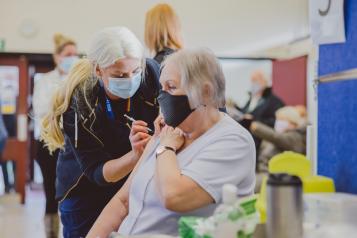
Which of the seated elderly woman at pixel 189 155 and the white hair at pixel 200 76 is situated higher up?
the white hair at pixel 200 76

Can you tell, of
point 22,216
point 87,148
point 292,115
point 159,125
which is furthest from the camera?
point 22,216

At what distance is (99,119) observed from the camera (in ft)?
7.44

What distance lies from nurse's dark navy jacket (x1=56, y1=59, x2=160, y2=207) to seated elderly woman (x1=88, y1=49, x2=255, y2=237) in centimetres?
44

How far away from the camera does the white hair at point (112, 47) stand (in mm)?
2145

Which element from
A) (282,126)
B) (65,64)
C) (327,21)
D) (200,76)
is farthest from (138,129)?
(282,126)

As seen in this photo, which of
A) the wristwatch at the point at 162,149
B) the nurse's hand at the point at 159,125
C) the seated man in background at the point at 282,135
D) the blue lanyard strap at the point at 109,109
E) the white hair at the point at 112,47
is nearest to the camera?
the wristwatch at the point at 162,149

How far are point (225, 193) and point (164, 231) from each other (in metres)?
0.45

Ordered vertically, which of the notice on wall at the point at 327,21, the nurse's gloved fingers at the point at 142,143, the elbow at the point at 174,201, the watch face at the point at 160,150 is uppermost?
the notice on wall at the point at 327,21

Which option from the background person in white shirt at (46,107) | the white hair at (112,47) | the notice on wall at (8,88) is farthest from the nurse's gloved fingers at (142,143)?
the notice on wall at (8,88)

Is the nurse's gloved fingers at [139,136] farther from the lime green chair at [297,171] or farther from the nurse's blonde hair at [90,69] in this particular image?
the lime green chair at [297,171]

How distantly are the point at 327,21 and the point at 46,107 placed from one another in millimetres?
2221

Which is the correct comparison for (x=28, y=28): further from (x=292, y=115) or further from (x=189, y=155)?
(x=189, y=155)

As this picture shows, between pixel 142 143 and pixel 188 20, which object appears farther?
pixel 188 20

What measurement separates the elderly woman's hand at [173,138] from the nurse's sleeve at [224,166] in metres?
0.09
